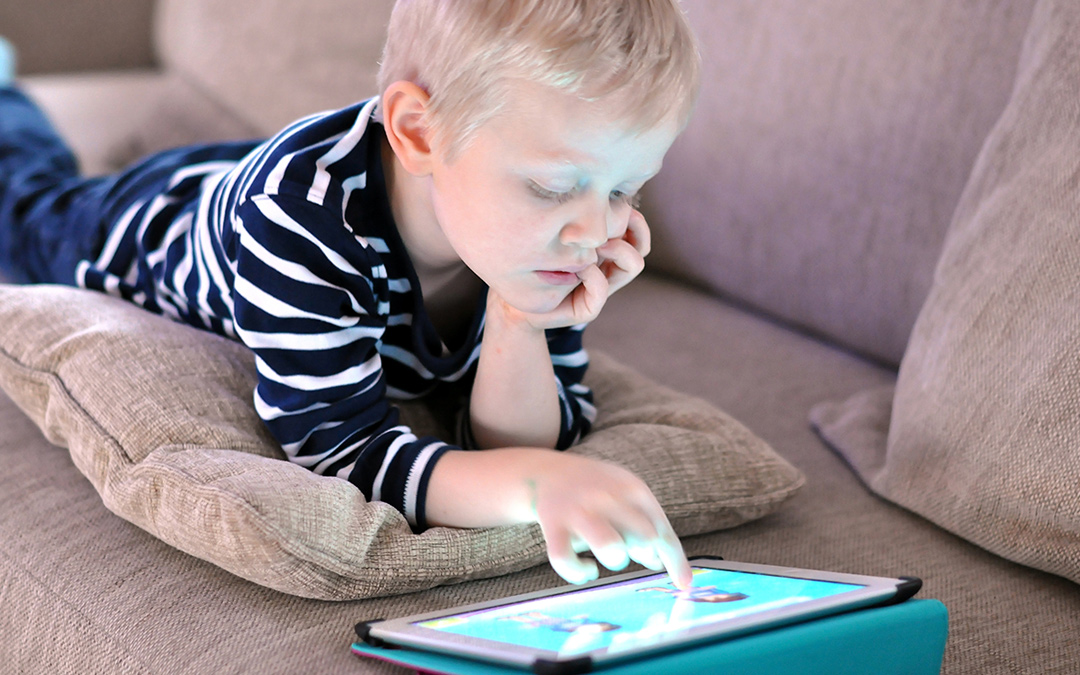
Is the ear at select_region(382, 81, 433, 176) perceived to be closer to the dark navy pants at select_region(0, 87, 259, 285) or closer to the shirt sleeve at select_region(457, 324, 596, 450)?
the shirt sleeve at select_region(457, 324, 596, 450)

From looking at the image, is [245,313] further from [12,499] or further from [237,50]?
[237,50]

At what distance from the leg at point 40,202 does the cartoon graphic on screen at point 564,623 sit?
0.83 metres

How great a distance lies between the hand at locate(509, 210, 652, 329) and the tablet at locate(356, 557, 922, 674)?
0.72 feet

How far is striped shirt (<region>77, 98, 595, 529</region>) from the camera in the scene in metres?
0.81

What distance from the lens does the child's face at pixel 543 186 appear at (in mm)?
699

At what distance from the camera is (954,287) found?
0.95m

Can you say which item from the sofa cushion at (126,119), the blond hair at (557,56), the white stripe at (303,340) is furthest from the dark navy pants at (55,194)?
the blond hair at (557,56)

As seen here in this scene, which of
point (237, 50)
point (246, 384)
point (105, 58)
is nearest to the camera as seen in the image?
point (246, 384)

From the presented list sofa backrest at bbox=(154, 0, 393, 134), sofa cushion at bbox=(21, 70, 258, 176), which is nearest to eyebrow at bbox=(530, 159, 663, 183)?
sofa backrest at bbox=(154, 0, 393, 134)

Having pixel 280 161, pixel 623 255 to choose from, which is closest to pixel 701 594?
pixel 623 255

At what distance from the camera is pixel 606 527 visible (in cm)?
63

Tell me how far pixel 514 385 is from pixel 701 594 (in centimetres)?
29

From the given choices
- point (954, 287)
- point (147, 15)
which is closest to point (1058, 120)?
point (954, 287)

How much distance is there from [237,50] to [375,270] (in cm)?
100
